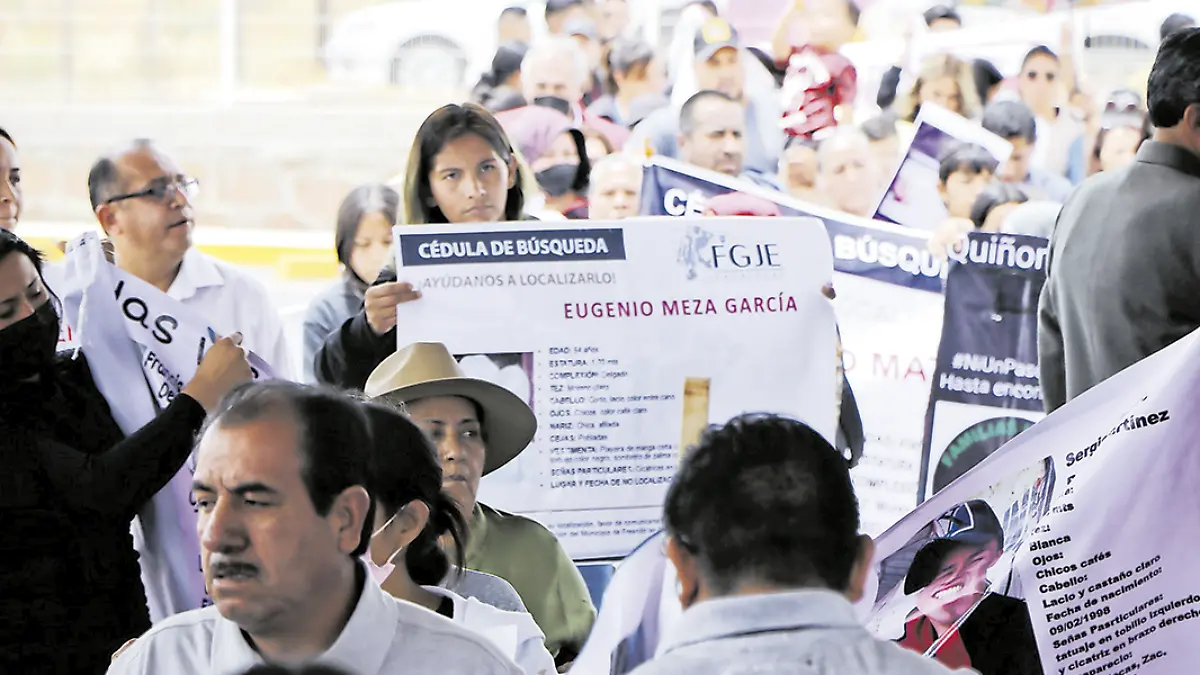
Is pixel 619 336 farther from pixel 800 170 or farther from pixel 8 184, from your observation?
pixel 800 170

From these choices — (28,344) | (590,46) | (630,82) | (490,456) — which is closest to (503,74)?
(630,82)

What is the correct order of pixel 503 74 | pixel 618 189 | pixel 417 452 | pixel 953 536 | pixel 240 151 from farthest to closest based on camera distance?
pixel 240 151 < pixel 503 74 < pixel 618 189 < pixel 953 536 < pixel 417 452

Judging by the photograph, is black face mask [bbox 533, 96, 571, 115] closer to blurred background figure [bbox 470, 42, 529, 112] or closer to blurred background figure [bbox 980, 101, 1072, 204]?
blurred background figure [bbox 470, 42, 529, 112]

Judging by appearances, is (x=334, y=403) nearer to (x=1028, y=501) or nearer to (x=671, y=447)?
(x=1028, y=501)

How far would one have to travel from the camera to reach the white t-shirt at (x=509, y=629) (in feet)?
8.38

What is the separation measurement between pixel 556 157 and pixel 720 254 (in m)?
2.50

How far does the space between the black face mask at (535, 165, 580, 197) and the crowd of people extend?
0.01m

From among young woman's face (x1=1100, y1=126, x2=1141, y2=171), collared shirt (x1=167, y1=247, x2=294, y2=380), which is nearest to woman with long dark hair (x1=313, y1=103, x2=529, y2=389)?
collared shirt (x1=167, y1=247, x2=294, y2=380)

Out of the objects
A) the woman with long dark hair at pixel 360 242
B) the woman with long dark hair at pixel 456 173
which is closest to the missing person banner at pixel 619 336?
the woman with long dark hair at pixel 456 173

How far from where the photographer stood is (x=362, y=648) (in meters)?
2.12

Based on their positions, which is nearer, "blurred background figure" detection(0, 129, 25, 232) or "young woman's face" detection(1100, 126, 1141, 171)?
"blurred background figure" detection(0, 129, 25, 232)

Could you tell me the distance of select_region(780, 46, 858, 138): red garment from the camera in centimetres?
800

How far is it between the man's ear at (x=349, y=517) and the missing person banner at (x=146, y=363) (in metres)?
1.62

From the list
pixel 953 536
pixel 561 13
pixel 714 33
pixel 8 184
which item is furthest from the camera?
pixel 561 13
